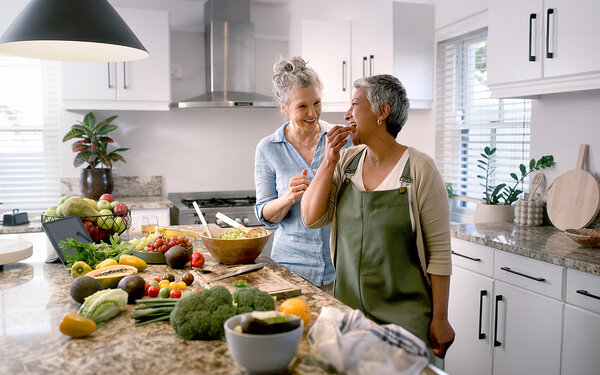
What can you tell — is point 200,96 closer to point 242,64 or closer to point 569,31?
point 242,64

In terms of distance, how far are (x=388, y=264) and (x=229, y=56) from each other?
329cm

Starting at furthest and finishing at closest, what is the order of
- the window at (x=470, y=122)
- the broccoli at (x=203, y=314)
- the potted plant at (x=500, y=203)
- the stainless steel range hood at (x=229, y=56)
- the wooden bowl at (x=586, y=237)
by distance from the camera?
the stainless steel range hood at (x=229, y=56), the window at (x=470, y=122), the potted plant at (x=500, y=203), the wooden bowl at (x=586, y=237), the broccoli at (x=203, y=314)

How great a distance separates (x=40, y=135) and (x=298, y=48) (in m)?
2.35

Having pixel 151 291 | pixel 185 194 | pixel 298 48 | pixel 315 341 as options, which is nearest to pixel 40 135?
pixel 185 194

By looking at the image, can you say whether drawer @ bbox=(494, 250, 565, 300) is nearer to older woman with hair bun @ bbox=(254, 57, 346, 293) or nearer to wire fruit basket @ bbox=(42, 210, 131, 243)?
older woman with hair bun @ bbox=(254, 57, 346, 293)

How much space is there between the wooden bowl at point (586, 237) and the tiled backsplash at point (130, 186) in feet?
11.4

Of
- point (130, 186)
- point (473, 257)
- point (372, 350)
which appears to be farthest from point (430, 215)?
point (130, 186)

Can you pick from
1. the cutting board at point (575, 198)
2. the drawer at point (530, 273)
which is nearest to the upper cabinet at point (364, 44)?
the cutting board at point (575, 198)

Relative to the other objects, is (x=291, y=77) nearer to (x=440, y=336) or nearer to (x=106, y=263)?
(x=106, y=263)

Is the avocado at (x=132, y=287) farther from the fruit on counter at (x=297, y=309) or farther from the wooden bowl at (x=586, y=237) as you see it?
the wooden bowl at (x=586, y=237)

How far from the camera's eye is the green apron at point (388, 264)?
175 cm

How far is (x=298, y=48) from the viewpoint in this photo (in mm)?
4582

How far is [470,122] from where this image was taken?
146 inches

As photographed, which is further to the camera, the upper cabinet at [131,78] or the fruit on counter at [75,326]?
the upper cabinet at [131,78]
